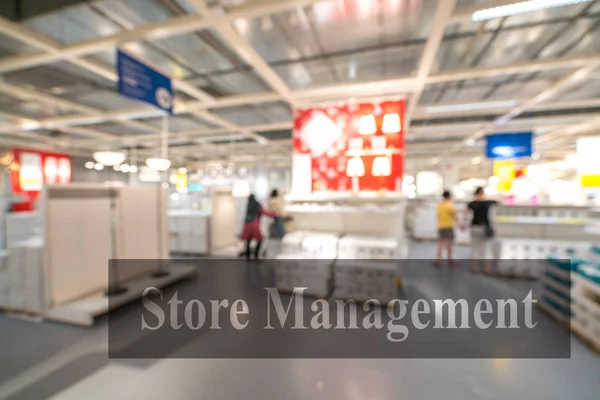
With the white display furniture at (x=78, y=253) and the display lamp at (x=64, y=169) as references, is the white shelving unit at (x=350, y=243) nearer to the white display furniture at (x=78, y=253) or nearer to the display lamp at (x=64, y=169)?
the white display furniture at (x=78, y=253)

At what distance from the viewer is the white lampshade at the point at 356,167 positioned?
4605mm

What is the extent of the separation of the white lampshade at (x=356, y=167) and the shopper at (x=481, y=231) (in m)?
2.62

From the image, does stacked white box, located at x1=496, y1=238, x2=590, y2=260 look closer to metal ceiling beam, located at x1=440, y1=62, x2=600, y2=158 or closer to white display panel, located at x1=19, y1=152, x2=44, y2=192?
metal ceiling beam, located at x1=440, y1=62, x2=600, y2=158

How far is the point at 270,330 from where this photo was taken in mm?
3158

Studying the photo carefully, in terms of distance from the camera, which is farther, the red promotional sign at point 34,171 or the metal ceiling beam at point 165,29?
the red promotional sign at point 34,171

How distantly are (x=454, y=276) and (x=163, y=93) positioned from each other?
6.06 metres

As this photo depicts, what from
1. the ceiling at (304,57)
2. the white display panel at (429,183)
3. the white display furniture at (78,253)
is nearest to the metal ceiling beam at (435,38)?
the ceiling at (304,57)

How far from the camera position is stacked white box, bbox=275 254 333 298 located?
4.04m

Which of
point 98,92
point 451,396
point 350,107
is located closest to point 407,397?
point 451,396

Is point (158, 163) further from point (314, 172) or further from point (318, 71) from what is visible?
point (318, 71)

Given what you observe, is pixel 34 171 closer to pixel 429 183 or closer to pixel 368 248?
pixel 368 248

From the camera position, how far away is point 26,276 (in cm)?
340

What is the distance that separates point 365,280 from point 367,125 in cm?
256

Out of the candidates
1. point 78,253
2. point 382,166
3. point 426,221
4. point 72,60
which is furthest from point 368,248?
point 426,221
